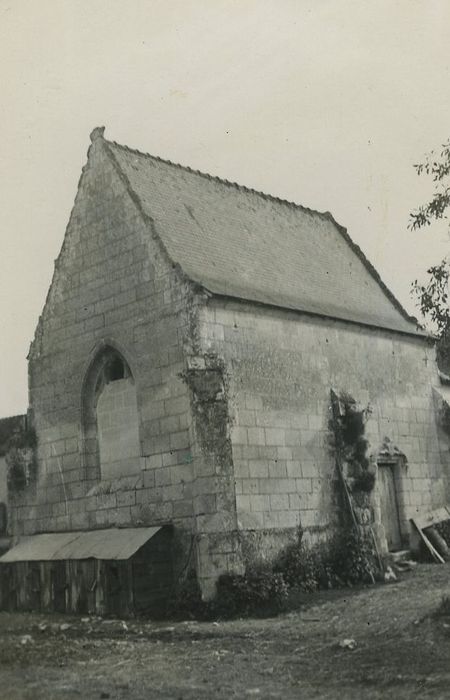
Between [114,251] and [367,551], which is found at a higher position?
[114,251]

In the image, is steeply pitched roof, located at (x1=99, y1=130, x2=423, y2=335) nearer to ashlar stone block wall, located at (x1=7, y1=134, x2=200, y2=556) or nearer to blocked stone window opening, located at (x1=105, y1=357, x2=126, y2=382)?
ashlar stone block wall, located at (x1=7, y1=134, x2=200, y2=556)

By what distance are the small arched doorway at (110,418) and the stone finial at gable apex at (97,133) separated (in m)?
4.48

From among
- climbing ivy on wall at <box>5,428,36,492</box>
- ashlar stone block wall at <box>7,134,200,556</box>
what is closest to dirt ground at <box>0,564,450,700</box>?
ashlar stone block wall at <box>7,134,200,556</box>

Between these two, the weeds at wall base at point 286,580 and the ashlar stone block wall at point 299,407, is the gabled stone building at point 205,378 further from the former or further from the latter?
the weeds at wall base at point 286,580

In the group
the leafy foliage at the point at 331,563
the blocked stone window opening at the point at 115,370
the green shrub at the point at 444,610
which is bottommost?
the green shrub at the point at 444,610

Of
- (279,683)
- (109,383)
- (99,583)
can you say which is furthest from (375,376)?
(279,683)

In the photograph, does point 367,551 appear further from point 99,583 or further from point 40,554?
point 40,554

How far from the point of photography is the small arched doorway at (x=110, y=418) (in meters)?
14.8

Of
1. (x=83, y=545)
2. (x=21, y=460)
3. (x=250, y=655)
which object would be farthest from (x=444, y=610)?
(x=21, y=460)

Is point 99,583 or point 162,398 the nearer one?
point 99,583

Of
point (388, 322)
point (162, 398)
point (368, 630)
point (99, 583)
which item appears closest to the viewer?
point (368, 630)

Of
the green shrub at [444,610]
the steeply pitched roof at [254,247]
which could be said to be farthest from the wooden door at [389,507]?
the green shrub at [444,610]

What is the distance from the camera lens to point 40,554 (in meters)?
14.5

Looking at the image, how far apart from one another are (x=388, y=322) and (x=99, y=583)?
9154mm
